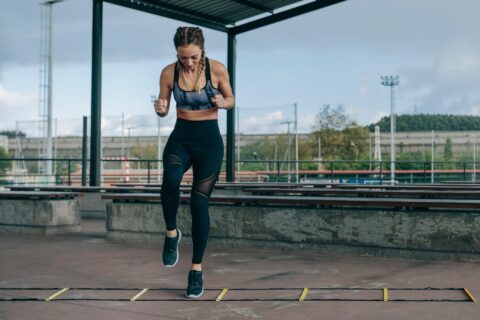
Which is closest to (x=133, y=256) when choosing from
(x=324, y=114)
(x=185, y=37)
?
(x=185, y=37)

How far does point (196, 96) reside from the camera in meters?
4.36

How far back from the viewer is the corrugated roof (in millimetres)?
12508

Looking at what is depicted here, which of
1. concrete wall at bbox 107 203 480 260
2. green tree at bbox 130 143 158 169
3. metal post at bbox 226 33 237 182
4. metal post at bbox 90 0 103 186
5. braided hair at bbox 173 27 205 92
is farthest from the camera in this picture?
green tree at bbox 130 143 158 169

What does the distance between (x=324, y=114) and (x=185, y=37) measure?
59790mm

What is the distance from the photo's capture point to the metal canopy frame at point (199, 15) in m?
12.3

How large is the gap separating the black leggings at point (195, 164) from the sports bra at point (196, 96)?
4.3 inches

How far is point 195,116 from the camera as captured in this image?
441cm

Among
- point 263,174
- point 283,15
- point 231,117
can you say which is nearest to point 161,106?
point 283,15

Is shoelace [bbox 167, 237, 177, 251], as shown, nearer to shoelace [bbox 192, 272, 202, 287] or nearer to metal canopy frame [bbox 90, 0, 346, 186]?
shoelace [bbox 192, 272, 202, 287]

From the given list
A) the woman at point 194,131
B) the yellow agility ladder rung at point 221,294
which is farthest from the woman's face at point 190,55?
the yellow agility ladder rung at point 221,294

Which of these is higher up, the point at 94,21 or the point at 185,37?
the point at 94,21

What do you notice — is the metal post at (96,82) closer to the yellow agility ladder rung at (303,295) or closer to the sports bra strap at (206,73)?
the sports bra strap at (206,73)

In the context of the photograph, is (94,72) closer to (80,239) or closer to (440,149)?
(80,239)

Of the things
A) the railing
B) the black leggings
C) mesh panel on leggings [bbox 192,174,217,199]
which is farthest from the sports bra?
the railing
